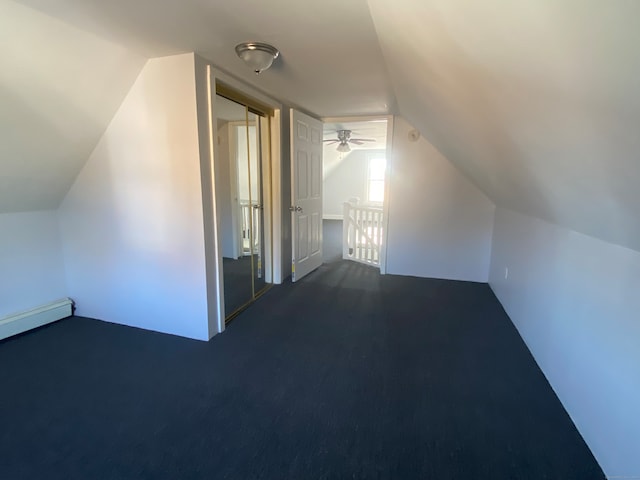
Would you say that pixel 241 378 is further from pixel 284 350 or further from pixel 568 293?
pixel 568 293

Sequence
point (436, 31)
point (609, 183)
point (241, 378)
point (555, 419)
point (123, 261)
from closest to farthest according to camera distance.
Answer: point (609, 183) < point (436, 31) < point (555, 419) < point (241, 378) < point (123, 261)

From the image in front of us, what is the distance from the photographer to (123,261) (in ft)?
9.04

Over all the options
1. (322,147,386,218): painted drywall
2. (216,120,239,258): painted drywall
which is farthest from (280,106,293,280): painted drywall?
(322,147,386,218): painted drywall

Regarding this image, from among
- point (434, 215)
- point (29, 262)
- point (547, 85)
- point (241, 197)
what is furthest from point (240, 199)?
point (547, 85)

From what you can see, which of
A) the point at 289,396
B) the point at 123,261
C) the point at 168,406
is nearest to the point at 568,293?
the point at 289,396

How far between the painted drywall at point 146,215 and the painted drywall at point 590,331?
2.41 m

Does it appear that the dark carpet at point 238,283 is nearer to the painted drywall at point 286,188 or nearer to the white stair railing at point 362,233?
the painted drywall at point 286,188

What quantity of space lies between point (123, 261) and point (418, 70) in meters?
2.68

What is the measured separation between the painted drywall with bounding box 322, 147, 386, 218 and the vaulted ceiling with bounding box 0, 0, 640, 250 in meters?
6.31

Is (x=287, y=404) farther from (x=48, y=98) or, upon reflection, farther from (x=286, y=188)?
(x=286, y=188)

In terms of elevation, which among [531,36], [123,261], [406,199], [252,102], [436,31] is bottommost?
[123,261]

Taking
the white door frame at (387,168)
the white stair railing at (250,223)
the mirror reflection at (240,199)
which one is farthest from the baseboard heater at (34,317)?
the white door frame at (387,168)

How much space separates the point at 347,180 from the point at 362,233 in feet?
16.1

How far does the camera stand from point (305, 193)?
409 centimetres
